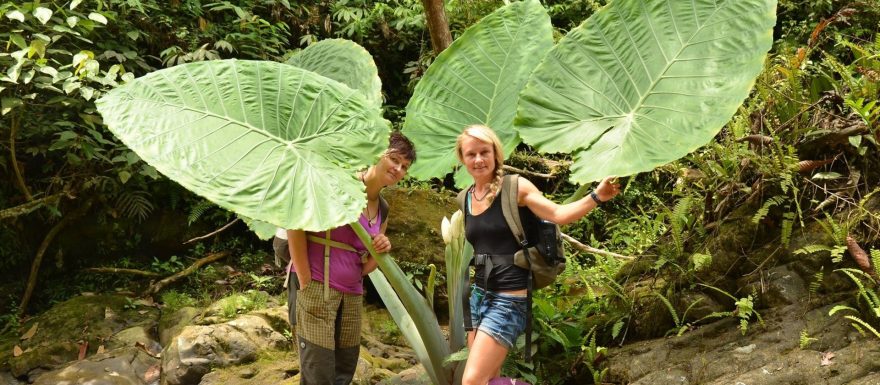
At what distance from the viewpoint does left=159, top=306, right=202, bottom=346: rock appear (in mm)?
4965

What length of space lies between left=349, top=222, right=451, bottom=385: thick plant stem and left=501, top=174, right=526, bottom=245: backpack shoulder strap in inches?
25.1

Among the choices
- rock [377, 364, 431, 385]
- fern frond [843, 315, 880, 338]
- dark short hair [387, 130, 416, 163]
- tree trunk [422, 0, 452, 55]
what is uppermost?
tree trunk [422, 0, 452, 55]

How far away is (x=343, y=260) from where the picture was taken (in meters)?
2.96

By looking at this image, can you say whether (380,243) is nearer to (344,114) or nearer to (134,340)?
(344,114)

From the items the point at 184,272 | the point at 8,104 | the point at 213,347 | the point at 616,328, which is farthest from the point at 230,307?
the point at 616,328

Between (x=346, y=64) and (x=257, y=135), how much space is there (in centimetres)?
119

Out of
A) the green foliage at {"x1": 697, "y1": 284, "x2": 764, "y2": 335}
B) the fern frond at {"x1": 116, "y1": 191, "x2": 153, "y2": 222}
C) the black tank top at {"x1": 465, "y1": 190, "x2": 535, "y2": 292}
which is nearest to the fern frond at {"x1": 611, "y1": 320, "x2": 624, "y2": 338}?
the green foliage at {"x1": 697, "y1": 284, "x2": 764, "y2": 335}

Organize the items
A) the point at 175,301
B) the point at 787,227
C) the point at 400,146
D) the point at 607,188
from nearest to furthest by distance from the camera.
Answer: the point at 607,188 < the point at 400,146 < the point at 787,227 < the point at 175,301

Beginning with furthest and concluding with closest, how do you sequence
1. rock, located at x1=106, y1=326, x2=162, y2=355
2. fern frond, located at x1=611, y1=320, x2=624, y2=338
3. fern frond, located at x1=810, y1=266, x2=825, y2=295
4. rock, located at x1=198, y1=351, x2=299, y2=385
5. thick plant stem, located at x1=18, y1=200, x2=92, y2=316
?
thick plant stem, located at x1=18, y1=200, x2=92, y2=316, rock, located at x1=106, y1=326, x2=162, y2=355, rock, located at x1=198, y1=351, x2=299, y2=385, fern frond, located at x1=611, y1=320, x2=624, y2=338, fern frond, located at x1=810, y1=266, x2=825, y2=295

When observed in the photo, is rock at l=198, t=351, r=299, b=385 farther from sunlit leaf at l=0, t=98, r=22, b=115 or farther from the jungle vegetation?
sunlit leaf at l=0, t=98, r=22, b=115

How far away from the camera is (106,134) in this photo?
231 inches

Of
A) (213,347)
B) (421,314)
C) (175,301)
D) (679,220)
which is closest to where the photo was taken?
(421,314)

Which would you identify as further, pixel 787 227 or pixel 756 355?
pixel 787 227

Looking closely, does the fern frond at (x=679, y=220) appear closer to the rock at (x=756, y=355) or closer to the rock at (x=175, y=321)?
the rock at (x=756, y=355)
